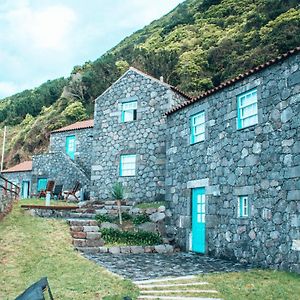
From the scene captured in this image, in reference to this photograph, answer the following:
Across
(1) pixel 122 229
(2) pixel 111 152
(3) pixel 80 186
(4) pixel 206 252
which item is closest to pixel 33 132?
(3) pixel 80 186

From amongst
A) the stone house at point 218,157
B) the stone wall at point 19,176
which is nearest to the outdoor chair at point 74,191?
the stone house at point 218,157

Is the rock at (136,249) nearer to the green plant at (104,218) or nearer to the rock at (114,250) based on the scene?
the rock at (114,250)

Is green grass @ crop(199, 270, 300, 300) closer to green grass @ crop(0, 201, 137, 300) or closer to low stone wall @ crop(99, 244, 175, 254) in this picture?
green grass @ crop(0, 201, 137, 300)

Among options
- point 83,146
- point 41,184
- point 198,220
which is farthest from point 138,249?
point 41,184

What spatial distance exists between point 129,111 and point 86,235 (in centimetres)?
748

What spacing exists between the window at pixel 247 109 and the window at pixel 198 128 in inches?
78.8

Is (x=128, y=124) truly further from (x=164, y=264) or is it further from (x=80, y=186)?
(x=164, y=264)

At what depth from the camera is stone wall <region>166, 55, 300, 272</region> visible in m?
9.80

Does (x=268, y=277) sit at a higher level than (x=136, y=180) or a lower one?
lower

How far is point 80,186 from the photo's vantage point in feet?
75.3

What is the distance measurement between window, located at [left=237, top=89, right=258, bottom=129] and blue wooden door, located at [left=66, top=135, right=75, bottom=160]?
16842 mm

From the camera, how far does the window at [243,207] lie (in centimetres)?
1125

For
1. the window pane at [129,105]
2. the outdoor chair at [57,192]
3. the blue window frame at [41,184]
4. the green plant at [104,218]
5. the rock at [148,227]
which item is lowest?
the rock at [148,227]

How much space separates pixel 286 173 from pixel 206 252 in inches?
168
